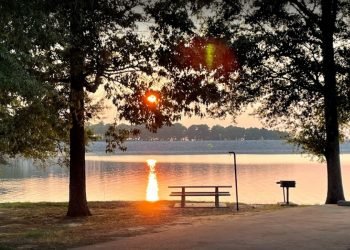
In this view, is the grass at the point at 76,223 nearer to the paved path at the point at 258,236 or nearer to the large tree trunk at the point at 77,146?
the large tree trunk at the point at 77,146

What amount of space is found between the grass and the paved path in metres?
1.61

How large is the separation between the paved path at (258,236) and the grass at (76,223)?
1.61 metres

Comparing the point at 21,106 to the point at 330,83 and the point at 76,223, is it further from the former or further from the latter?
the point at 330,83

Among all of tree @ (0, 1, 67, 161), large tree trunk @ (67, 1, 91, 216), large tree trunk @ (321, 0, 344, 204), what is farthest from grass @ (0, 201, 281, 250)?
large tree trunk @ (321, 0, 344, 204)

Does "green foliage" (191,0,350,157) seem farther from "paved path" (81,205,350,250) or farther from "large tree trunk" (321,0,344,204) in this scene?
"paved path" (81,205,350,250)

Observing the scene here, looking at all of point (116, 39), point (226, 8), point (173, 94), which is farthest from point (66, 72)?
point (226, 8)

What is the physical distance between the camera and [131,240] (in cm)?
1061

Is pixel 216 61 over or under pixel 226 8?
under

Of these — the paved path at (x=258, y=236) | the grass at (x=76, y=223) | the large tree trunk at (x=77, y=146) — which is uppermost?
the large tree trunk at (x=77, y=146)

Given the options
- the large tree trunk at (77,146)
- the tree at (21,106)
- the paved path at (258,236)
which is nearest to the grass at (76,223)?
the large tree trunk at (77,146)

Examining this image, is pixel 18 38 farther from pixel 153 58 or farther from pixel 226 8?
pixel 226 8

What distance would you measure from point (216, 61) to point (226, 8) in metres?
3.78

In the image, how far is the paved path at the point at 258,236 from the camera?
9578 mm

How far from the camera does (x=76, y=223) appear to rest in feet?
55.0
